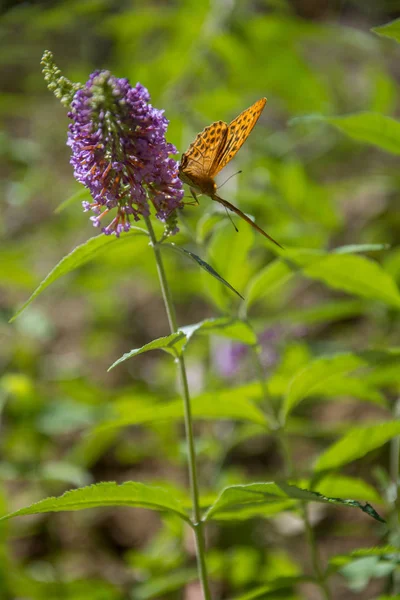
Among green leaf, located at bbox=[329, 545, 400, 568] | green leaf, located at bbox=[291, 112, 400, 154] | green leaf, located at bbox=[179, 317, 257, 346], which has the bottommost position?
green leaf, located at bbox=[329, 545, 400, 568]

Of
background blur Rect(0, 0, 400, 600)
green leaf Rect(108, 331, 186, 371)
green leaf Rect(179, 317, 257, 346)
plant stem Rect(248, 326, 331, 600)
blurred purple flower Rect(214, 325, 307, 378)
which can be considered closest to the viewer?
green leaf Rect(108, 331, 186, 371)

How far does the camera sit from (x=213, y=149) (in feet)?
4.21

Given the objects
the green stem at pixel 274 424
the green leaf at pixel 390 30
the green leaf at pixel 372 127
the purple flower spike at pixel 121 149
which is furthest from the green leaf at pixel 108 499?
the green leaf at pixel 390 30

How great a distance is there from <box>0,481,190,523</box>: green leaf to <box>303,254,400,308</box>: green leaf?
0.71 meters

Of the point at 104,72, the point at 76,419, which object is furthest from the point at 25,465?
the point at 104,72

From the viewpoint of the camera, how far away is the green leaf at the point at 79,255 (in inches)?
48.9

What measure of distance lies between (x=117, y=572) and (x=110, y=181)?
2343 millimetres

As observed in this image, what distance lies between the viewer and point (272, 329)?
3117 mm

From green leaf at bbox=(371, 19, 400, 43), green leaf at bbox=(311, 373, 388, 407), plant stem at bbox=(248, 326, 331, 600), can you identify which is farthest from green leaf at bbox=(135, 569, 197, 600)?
green leaf at bbox=(371, 19, 400, 43)

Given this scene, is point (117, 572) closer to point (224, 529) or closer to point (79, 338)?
point (224, 529)

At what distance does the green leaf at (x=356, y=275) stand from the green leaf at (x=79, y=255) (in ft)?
1.86

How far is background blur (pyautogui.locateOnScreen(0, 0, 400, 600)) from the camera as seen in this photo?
2.40m

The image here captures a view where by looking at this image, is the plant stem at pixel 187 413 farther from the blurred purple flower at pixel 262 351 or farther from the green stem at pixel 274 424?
the blurred purple flower at pixel 262 351

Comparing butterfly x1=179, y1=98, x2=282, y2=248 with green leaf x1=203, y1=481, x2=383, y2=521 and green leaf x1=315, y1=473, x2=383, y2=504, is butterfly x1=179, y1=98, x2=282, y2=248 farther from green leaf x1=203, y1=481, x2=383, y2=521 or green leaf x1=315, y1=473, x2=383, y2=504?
green leaf x1=315, y1=473, x2=383, y2=504
